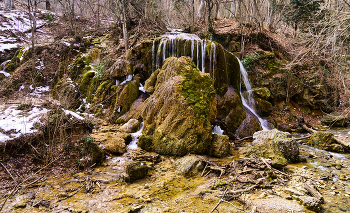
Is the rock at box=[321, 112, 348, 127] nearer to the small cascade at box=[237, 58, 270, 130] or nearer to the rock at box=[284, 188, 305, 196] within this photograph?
the small cascade at box=[237, 58, 270, 130]

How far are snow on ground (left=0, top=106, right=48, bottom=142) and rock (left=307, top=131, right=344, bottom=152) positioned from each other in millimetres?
9149

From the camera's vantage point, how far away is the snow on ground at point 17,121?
14.8 ft

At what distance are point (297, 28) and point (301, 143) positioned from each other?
46.3 feet

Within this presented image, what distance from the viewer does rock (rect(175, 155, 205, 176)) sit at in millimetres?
4727

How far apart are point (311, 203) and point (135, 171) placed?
3468mm

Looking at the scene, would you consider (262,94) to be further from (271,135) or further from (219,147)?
(219,147)

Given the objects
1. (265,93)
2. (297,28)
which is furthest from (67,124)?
(297,28)

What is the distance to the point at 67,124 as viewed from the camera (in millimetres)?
5262

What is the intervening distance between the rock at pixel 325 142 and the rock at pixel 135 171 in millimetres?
6475

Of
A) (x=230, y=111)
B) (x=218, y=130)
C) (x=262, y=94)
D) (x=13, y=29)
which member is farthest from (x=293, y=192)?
(x=13, y=29)

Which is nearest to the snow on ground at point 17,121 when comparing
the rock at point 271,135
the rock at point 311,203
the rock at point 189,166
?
the rock at point 189,166

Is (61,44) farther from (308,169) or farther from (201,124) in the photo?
(308,169)

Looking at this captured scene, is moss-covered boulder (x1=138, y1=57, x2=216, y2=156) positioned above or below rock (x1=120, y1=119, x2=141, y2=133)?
above

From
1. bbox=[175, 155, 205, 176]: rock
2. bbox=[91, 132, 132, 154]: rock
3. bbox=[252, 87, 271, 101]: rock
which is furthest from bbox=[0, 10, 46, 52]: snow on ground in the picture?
bbox=[252, 87, 271, 101]: rock
